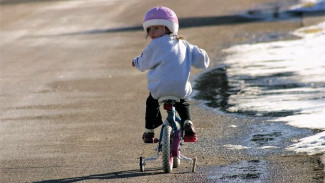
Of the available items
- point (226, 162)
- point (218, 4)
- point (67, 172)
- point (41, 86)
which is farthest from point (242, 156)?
point (218, 4)

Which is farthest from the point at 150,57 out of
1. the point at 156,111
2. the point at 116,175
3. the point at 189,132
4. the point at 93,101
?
the point at 93,101

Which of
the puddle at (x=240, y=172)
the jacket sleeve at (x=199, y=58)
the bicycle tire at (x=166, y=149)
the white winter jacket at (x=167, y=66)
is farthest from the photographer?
the jacket sleeve at (x=199, y=58)

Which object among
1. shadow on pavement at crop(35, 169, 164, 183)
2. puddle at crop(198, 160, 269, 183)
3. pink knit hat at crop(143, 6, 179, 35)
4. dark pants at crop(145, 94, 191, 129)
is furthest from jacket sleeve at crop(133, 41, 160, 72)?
puddle at crop(198, 160, 269, 183)

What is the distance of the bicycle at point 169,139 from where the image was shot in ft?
26.8

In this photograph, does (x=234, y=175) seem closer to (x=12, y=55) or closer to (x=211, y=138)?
(x=211, y=138)

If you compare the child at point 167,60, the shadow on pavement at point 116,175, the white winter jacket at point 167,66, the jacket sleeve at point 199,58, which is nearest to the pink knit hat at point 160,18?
the child at point 167,60

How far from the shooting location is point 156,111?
28.2 feet

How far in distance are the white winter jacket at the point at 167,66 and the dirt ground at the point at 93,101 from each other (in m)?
0.74

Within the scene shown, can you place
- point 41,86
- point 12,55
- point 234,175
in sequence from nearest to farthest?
point 234,175
point 41,86
point 12,55

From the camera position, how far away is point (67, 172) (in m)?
8.52

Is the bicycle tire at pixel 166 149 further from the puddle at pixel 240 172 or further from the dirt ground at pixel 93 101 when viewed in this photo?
the puddle at pixel 240 172

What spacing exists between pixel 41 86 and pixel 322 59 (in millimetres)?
4853

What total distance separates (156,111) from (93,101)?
4.81m

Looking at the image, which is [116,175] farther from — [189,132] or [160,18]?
[160,18]
